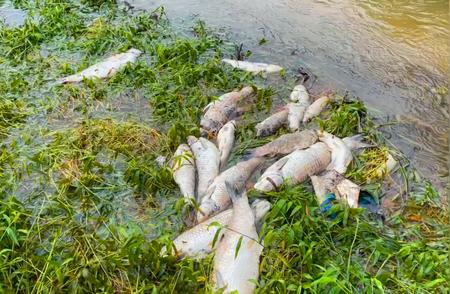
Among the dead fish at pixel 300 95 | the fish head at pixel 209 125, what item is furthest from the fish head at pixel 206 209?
the dead fish at pixel 300 95

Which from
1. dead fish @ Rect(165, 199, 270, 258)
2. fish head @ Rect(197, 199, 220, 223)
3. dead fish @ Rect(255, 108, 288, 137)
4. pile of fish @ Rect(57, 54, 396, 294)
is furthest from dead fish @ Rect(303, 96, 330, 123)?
dead fish @ Rect(165, 199, 270, 258)

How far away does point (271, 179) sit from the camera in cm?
412

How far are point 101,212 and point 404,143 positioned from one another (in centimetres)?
313

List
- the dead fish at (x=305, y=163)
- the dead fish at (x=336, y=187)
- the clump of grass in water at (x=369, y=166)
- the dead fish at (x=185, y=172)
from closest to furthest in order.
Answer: the dead fish at (x=336, y=187) < the dead fish at (x=185, y=172) < the dead fish at (x=305, y=163) < the clump of grass in water at (x=369, y=166)

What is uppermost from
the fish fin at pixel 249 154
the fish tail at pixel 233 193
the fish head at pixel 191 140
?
the fish tail at pixel 233 193

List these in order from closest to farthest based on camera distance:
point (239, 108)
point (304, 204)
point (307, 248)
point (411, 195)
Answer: point (307, 248) → point (304, 204) → point (411, 195) → point (239, 108)

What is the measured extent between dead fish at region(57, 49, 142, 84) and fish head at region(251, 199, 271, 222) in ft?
10.1

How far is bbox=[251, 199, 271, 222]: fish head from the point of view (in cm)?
383

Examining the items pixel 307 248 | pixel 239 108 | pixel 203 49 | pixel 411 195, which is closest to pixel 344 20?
pixel 203 49

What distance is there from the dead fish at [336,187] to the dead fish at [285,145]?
1.53 ft

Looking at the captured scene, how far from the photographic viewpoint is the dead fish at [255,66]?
6.04 metres

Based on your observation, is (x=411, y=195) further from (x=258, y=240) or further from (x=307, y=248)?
(x=258, y=240)

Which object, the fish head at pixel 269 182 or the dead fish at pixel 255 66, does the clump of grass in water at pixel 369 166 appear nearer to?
the fish head at pixel 269 182

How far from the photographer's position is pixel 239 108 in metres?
5.34
